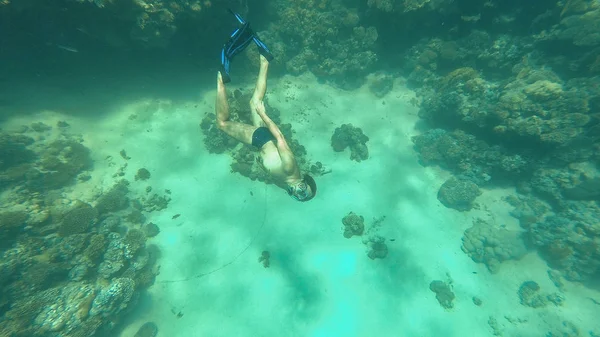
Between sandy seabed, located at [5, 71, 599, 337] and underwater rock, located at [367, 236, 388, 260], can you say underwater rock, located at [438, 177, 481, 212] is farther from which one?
underwater rock, located at [367, 236, 388, 260]

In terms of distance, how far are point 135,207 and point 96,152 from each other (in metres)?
3.00

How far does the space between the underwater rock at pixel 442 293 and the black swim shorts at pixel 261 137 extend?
851cm

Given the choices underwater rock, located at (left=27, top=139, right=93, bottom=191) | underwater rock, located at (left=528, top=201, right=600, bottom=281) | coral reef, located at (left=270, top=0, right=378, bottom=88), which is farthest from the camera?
coral reef, located at (left=270, top=0, right=378, bottom=88)

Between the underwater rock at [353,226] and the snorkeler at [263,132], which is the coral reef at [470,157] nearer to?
the underwater rock at [353,226]

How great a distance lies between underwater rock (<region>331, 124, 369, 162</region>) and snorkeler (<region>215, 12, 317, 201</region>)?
514 cm

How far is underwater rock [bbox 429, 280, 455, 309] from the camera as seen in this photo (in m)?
9.80

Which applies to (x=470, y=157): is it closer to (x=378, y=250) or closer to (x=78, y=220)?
(x=378, y=250)

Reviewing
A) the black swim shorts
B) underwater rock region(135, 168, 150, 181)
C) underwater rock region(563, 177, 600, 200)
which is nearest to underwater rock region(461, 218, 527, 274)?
underwater rock region(563, 177, 600, 200)

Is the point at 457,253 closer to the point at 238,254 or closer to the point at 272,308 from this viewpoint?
the point at 272,308

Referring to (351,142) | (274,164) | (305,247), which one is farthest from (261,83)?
(305,247)

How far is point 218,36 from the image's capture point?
11305 millimetres

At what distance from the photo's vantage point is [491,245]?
10742 millimetres

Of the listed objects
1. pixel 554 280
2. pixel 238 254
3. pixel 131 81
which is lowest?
pixel 554 280

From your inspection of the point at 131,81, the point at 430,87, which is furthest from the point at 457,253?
the point at 131,81
